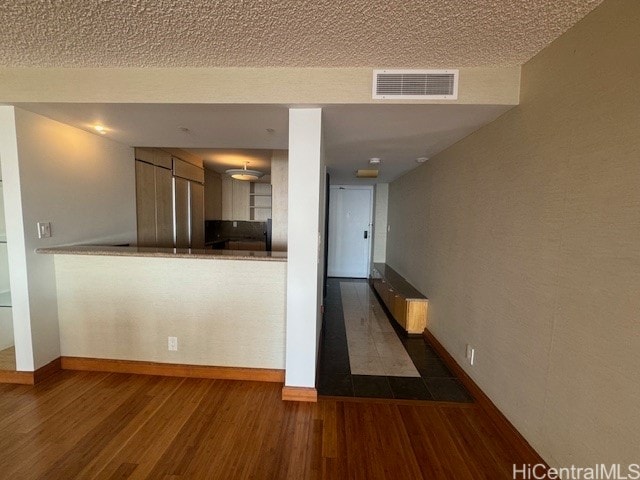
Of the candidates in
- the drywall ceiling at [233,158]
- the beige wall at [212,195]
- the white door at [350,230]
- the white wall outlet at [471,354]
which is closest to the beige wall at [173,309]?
the white wall outlet at [471,354]

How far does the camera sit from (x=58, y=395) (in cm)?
197

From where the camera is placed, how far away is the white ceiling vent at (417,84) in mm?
1619

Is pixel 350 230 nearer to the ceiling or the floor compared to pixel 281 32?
nearer to the floor

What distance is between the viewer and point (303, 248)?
188 cm

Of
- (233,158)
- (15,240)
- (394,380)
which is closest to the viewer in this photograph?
(15,240)

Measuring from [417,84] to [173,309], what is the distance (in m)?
2.39

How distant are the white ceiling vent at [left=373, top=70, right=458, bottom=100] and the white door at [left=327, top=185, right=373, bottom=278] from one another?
410 centimetres

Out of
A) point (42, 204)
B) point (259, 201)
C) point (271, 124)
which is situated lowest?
point (42, 204)

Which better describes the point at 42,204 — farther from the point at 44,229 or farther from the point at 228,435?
the point at 228,435

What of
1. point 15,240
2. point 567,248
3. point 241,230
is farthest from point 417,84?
point 241,230

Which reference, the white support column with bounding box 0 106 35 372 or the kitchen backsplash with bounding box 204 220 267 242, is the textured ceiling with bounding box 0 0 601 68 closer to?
the white support column with bounding box 0 106 35 372

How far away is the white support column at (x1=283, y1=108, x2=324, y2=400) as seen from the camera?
5.97ft

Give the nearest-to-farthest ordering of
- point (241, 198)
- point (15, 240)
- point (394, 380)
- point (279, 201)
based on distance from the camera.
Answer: point (15, 240) → point (394, 380) → point (279, 201) → point (241, 198)

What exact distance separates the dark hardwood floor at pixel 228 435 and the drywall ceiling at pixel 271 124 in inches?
80.5
